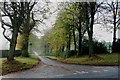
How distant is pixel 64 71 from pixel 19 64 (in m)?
0.65

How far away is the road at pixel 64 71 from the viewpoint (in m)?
2.86

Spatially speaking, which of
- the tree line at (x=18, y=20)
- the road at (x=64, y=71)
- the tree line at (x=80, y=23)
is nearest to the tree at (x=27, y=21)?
the tree line at (x=18, y=20)

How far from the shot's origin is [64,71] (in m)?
3.12

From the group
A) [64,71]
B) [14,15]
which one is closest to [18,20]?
[14,15]

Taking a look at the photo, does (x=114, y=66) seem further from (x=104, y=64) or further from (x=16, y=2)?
(x=16, y=2)

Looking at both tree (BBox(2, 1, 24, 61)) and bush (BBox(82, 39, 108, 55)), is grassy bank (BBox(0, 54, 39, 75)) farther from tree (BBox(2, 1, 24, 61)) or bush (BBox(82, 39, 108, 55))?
bush (BBox(82, 39, 108, 55))

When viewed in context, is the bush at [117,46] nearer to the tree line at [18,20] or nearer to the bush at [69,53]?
the bush at [69,53]

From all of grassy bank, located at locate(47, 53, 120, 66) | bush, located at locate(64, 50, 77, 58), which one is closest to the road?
grassy bank, located at locate(47, 53, 120, 66)

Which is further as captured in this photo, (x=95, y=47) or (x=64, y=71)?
(x=95, y=47)

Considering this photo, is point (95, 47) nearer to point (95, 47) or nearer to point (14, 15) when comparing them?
point (95, 47)

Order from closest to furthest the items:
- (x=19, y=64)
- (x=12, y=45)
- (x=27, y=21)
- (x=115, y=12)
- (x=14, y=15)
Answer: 1. (x=19, y=64)
2. (x=12, y=45)
3. (x=14, y=15)
4. (x=27, y=21)
5. (x=115, y=12)

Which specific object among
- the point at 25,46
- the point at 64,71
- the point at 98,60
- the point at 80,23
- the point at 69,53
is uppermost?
the point at 80,23

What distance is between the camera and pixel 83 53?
3.44m

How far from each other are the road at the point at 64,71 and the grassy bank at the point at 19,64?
0.27 ft
